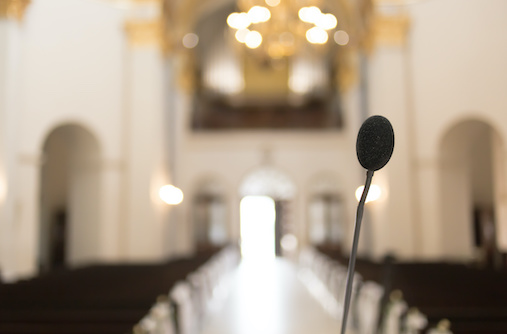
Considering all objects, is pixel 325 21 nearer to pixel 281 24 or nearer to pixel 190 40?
pixel 281 24

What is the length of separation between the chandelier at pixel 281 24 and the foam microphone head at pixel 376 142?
1072 cm

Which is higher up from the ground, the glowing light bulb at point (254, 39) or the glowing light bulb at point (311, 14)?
the glowing light bulb at point (311, 14)

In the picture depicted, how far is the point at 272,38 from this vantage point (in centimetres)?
1279

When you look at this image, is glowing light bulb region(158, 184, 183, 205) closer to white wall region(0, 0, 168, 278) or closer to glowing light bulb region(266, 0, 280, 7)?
white wall region(0, 0, 168, 278)

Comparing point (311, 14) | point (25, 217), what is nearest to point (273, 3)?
point (311, 14)

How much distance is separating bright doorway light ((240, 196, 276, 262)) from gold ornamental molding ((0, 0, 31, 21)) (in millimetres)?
12087

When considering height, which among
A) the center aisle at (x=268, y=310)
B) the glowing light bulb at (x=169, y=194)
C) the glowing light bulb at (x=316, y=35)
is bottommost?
the center aisle at (x=268, y=310)

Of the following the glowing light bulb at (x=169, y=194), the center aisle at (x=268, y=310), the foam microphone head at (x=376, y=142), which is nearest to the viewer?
the foam microphone head at (x=376, y=142)

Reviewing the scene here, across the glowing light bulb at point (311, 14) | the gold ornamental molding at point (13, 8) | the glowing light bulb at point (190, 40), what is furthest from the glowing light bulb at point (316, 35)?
the glowing light bulb at point (190, 40)

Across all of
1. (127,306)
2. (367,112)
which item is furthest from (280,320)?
(367,112)

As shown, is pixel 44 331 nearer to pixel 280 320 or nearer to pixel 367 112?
pixel 280 320

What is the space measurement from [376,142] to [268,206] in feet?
70.4

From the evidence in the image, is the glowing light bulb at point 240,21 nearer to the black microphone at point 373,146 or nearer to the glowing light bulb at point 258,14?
the glowing light bulb at point 258,14

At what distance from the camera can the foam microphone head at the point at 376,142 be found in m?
1.68
